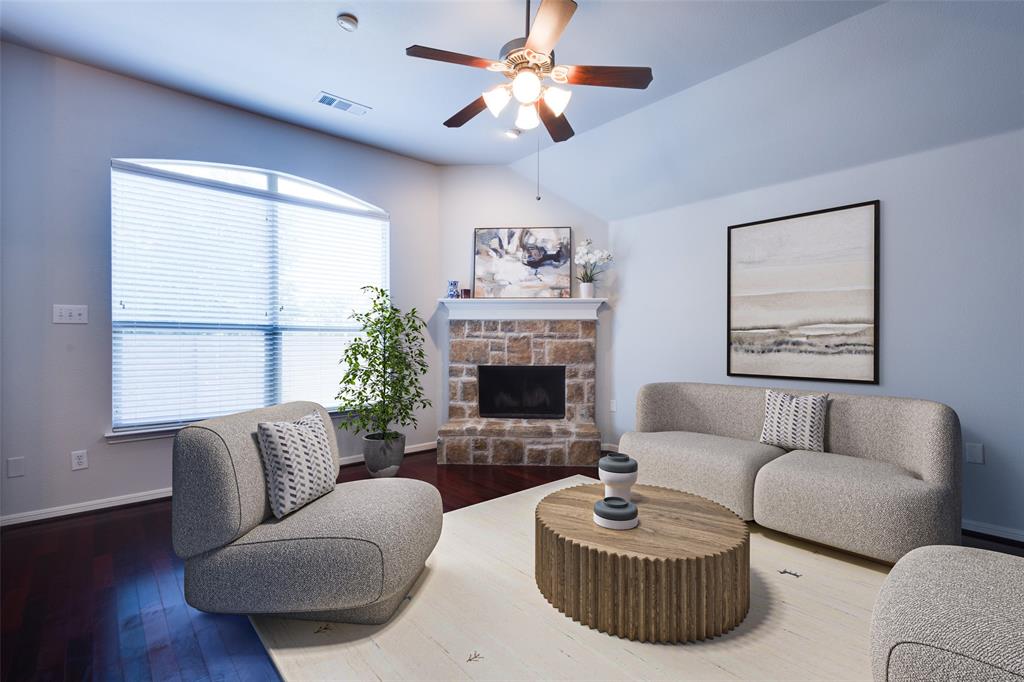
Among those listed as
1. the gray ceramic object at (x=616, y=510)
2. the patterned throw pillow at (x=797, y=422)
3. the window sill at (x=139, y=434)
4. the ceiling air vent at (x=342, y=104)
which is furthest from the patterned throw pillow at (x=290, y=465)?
the patterned throw pillow at (x=797, y=422)

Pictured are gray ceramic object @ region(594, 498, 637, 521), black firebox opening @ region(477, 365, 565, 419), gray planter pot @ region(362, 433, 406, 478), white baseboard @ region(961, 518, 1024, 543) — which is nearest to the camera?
gray ceramic object @ region(594, 498, 637, 521)

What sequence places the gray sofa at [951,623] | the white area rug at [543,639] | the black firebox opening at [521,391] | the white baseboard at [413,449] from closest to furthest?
1. the gray sofa at [951,623]
2. the white area rug at [543,639]
3. the white baseboard at [413,449]
4. the black firebox opening at [521,391]

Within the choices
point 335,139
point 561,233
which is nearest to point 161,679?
point 335,139

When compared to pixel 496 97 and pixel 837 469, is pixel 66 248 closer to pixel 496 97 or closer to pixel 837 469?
pixel 496 97

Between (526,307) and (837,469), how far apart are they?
2795 millimetres

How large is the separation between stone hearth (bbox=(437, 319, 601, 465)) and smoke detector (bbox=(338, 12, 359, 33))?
8.58 feet

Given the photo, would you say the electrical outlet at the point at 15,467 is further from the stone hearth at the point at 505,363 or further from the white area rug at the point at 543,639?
the stone hearth at the point at 505,363

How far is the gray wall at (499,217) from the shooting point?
4.80 m

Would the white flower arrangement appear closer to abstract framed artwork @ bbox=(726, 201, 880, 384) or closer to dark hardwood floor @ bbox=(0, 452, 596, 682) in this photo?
abstract framed artwork @ bbox=(726, 201, 880, 384)

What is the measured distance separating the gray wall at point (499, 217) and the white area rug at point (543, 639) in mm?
2649

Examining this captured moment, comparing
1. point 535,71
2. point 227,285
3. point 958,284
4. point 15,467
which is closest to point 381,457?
point 227,285

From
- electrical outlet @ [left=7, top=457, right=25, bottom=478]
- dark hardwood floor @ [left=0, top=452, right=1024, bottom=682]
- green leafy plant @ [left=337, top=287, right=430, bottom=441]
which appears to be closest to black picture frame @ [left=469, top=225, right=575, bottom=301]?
green leafy plant @ [left=337, top=287, right=430, bottom=441]

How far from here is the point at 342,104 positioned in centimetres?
Answer: 362

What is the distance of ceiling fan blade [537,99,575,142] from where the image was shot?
2.40 metres
